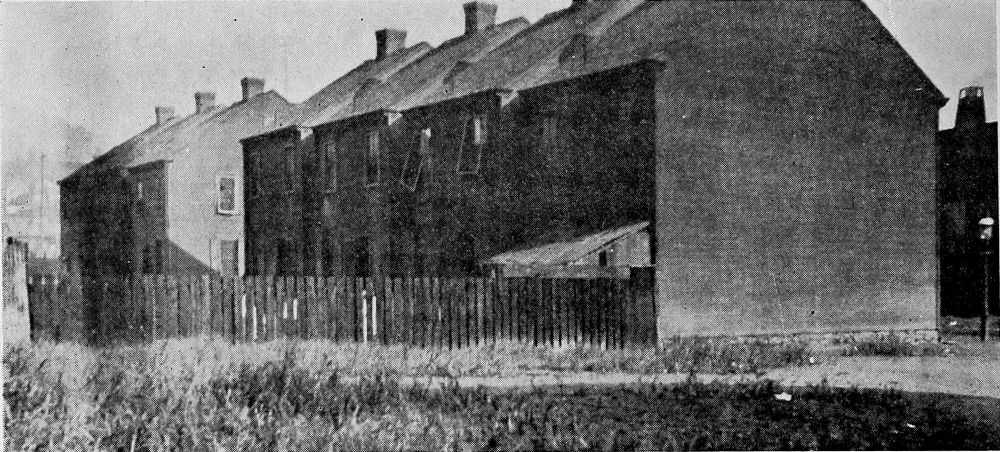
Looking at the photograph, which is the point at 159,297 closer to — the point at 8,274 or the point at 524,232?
the point at 8,274

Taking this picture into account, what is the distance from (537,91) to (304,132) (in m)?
9.13

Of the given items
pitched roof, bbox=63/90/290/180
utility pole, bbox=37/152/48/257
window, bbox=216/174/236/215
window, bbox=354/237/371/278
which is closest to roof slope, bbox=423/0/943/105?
pitched roof, bbox=63/90/290/180

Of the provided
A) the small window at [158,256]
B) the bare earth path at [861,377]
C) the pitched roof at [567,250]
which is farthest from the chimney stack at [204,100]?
the small window at [158,256]

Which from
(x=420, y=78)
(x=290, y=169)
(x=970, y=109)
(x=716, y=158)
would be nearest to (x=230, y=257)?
(x=290, y=169)

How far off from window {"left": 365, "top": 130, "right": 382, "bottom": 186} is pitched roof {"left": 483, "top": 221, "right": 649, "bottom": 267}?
17.9ft

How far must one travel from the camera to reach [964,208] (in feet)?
64.9

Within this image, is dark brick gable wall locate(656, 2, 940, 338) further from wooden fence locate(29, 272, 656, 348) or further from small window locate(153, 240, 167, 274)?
small window locate(153, 240, 167, 274)

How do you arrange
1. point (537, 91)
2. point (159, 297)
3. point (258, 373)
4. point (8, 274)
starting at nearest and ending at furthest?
point (258, 373) → point (8, 274) → point (159, 297) → point (537, 91)

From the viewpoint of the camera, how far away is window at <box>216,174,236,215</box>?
87.7 ft

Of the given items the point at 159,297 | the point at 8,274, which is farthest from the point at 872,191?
the point at 8,274

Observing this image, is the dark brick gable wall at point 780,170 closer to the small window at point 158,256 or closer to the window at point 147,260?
the window at point 147,260

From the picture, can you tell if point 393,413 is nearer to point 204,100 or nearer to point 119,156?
point 204,100

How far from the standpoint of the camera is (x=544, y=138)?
17.1 m

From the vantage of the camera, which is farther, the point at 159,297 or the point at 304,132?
the point at 304,132
